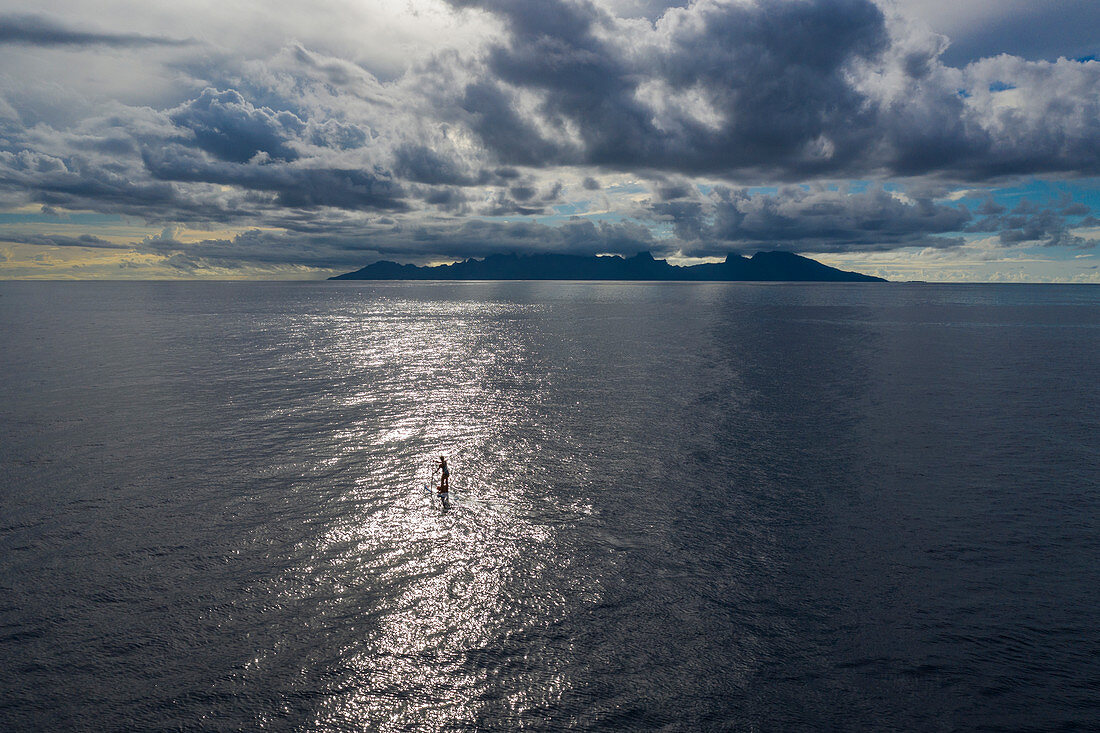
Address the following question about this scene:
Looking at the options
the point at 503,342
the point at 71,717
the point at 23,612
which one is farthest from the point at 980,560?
the point at 503,342

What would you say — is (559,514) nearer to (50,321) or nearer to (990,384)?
(990,384)

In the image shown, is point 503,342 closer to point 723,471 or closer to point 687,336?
point 687,336

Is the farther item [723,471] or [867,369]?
[867,369]

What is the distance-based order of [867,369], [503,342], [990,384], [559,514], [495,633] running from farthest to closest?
[503,342]
[867,369]
[990,384]
[559,514]
[495,633]

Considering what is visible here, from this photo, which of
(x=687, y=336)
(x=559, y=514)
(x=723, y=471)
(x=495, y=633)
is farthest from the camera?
(x=687, y=336)

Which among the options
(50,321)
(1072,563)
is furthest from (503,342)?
(50,321)

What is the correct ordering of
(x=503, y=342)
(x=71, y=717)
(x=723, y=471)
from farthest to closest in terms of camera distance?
(x=503, y=342) < (x=723, y=471) < (x=71, y=717)
